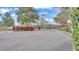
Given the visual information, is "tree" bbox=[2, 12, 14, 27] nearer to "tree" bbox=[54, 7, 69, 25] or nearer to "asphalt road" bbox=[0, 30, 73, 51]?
"asphalt road" bbox=[0, 30, 73, 51]

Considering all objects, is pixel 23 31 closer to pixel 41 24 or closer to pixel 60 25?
pixel 41 24

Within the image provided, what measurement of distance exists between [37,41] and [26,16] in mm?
298

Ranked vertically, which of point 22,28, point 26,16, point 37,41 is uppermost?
point 26,16

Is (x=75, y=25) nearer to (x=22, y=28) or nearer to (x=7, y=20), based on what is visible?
(x=22, y=28)

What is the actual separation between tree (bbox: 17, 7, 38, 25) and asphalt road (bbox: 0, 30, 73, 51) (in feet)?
0.44

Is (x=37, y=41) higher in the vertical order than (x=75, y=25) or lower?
lower

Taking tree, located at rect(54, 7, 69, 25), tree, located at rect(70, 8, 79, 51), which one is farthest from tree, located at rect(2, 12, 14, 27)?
tree, located at rect(70, 8, 79, 51)

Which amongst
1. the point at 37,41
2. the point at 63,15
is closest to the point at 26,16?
the point at 37,41

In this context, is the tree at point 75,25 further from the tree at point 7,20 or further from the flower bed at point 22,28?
the tree at point 7,20

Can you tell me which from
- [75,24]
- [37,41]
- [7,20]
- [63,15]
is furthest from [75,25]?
[7,20]

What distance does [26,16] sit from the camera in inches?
111

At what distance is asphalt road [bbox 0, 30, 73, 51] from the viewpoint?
281cm
